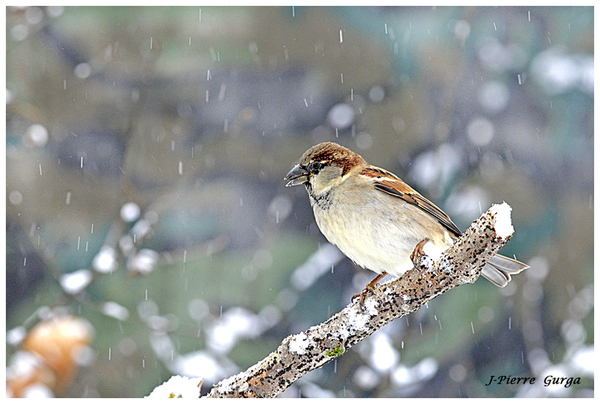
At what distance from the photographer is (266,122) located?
4.05 metres

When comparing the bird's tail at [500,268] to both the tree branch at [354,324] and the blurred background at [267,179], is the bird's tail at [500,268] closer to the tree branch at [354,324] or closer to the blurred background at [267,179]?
the tree branch at [354,324]

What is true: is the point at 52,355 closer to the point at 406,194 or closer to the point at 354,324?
the point at 354,324

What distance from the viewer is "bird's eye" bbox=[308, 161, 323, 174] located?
277 cm

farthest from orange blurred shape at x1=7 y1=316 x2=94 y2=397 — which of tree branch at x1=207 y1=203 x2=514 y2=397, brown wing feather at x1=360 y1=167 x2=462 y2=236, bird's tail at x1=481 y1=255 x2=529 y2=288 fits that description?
bird's tail at x1=481 y1=255 x2=529 y2=288

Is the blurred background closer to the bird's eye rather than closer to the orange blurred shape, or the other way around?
the orange blurred shape

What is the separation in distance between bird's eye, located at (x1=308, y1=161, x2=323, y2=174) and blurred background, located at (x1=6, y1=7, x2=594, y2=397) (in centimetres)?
99

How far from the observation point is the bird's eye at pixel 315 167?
2.77 metres

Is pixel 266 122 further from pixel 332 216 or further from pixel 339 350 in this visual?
pixel 339 350

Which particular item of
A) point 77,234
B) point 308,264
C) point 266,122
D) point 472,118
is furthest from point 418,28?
point 77,234

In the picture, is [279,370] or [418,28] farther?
[418,28]

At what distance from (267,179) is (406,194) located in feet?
4.85

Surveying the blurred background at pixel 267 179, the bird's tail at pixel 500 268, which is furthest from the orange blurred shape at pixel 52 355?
the bird's tail at pixel 500 268

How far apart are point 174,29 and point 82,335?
219 centimetres

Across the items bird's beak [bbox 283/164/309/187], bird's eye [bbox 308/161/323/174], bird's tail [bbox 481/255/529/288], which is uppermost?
bird's eye [bbox 308/161/323/174]
